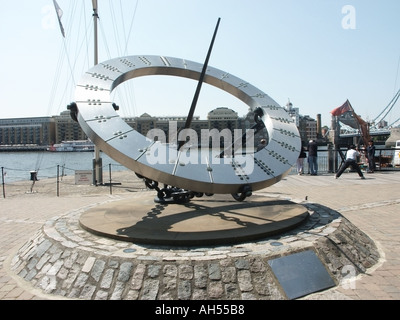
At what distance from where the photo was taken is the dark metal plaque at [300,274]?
11.3 feet

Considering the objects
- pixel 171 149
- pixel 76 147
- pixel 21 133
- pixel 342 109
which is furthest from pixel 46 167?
pixel 21 133

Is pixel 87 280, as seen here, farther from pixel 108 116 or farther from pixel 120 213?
pixel 108 116

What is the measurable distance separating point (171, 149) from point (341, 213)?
4.42 m

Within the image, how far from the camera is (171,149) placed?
4781mm

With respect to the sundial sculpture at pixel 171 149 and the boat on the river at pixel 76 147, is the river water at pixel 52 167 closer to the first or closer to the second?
the sundial sculpture at pixel 171 149

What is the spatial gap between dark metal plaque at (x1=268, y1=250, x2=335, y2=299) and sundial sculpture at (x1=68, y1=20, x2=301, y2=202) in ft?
3.81

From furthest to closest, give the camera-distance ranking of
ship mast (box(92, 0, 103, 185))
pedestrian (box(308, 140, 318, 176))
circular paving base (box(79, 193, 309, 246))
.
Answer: pedestrian (box(308, 140, 318, 176)) < ship mast (box(92, 0, 103, 185)) < circular paving base (box(79, 193, 309, 246))

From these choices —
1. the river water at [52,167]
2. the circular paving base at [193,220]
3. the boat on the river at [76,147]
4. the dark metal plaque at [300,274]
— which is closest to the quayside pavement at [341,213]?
the dark metal plaque at [300,274]

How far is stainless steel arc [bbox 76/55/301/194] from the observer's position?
171 inches

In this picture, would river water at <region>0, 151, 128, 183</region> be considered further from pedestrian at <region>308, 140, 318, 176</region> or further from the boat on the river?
the boat on the river

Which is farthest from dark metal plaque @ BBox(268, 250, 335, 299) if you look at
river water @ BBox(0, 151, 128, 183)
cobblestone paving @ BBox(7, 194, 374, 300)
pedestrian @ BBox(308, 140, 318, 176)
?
pedestrian @ BBox(308, 140, 318, 176)

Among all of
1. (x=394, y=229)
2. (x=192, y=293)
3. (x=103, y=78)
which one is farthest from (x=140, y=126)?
(x=192, y=293)
